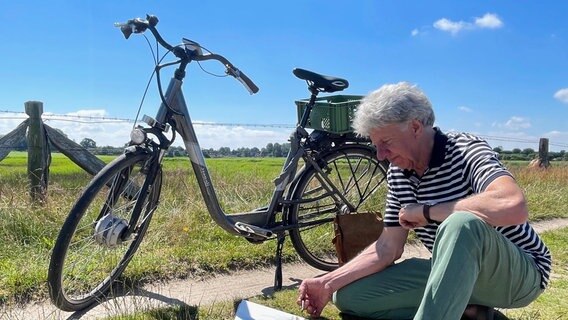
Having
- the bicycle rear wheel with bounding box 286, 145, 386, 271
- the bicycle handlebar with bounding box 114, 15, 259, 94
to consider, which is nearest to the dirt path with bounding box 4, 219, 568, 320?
the bicycle rear wheel with bounding box 286, 145, 386, 271

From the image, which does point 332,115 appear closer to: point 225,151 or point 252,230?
point 252,230

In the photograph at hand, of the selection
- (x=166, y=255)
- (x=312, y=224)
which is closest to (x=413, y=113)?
(x=312, y=224)

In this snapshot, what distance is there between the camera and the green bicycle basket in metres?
3.64

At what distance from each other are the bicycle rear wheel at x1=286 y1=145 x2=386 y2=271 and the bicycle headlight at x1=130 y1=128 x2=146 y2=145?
1319mm

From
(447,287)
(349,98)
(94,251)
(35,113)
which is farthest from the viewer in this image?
(35,113)

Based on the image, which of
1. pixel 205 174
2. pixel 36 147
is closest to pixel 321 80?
pixel 205 174

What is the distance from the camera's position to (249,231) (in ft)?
11.2

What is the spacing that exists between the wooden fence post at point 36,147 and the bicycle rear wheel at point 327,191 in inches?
101

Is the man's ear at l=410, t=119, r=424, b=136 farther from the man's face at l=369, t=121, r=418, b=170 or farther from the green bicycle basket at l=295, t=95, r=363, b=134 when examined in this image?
the green bicycle basket at l=295, t=95, r=363, b=134

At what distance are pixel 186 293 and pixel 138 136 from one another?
3.53 feet

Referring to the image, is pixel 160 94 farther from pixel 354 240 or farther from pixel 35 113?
pixel 35 113

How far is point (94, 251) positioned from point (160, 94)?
3.29 ft

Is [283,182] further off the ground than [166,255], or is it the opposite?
[283,182]

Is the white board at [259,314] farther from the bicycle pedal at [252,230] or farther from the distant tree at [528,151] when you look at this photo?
the distant tree at [528,151]
